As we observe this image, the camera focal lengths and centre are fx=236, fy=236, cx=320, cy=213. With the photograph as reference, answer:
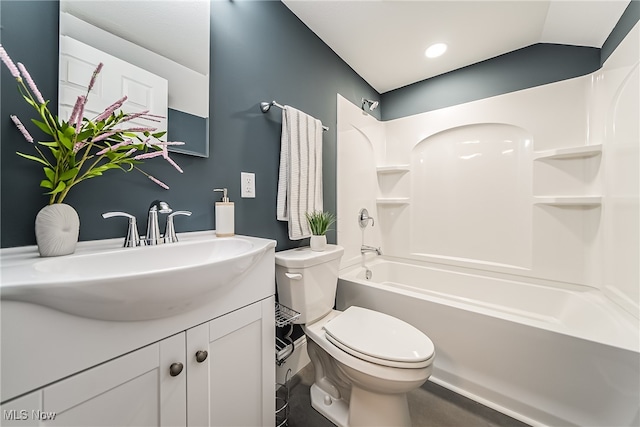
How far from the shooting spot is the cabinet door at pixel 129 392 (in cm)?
50

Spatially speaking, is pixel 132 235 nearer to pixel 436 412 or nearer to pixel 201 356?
pixel 201 356

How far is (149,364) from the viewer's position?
2.03ft

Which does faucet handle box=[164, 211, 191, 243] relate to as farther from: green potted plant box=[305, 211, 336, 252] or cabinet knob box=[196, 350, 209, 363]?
green potted plant box=[305, 211, 336, 252]

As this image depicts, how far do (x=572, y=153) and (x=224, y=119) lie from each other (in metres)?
2.30

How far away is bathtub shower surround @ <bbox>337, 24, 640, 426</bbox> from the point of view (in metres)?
1.16

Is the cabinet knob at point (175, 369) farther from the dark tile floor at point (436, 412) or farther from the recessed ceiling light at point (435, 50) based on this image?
the recessed ceiling light at point (435, 50)

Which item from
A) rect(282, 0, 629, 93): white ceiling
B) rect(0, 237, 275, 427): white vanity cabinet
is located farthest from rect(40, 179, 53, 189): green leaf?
rect(282, 0, 629, 93): white ceiling

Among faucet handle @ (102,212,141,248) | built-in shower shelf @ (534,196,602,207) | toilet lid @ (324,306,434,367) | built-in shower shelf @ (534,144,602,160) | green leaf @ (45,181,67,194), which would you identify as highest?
built-in shower shelf @ (534,144,602,160)

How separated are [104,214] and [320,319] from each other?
1.14 m

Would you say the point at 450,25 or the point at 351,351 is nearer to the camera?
the point at 351,351

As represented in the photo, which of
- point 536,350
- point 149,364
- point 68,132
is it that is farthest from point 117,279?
point 536,350

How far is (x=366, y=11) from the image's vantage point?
1.54 meters

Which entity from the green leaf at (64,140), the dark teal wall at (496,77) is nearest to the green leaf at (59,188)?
the green leaf at (64,140)

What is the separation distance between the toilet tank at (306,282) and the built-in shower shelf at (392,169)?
1.43 metres
